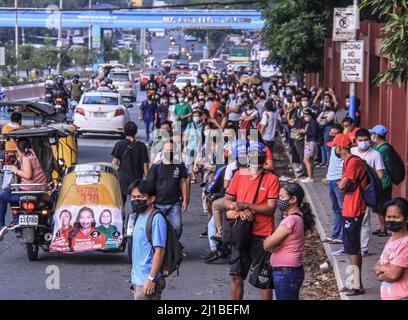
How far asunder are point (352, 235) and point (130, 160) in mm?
4734

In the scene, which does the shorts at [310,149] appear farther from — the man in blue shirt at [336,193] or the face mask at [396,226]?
the face mask at [396,226]

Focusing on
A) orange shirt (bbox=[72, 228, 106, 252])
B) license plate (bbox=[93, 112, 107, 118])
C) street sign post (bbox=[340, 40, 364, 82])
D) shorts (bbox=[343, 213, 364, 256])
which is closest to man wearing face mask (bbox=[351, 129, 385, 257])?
shorts (bbox=[343, 213, 364, 256])

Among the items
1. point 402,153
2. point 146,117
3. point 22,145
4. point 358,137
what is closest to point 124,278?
point 22,145

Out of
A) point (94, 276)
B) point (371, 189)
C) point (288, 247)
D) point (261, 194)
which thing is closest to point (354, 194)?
point (371, 189)

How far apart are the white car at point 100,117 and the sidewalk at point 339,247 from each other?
38.4 ft

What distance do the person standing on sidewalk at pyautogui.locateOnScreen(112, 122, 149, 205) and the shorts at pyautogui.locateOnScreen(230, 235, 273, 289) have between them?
5.32m

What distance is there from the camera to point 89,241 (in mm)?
14305

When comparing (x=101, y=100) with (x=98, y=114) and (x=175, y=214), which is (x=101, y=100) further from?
(x=175, y=214)

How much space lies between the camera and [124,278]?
1357cm

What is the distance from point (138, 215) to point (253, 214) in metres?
1.98

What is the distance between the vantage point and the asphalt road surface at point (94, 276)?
41.5 feet

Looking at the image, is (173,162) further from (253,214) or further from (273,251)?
(273,251)

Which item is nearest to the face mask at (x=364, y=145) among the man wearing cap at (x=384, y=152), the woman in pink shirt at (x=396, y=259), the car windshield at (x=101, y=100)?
the man wearing cap at (x=384, y=152)

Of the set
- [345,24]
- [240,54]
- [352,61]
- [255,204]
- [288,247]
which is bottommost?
[288,247]
